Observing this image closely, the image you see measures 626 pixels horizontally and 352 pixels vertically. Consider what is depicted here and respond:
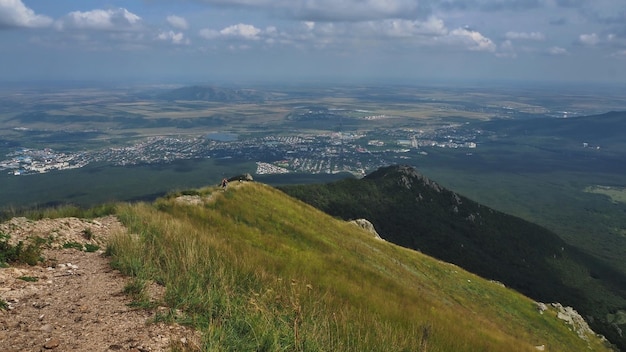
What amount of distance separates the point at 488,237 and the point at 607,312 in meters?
24.8

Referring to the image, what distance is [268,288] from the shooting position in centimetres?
970

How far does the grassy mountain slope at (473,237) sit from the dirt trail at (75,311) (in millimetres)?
64260

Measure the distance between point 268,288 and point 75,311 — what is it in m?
3.98

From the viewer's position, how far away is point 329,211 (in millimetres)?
75062

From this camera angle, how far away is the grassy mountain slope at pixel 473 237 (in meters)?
72.4

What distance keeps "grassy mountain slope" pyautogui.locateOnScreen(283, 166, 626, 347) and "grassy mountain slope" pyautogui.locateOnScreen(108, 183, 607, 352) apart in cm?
4938

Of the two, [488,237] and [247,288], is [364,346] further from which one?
[488,237]

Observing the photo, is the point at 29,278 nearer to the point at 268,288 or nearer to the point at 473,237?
the point at 268,288

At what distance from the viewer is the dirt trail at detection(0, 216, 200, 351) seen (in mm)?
6727

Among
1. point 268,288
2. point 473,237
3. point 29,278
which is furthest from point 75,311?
point 473,237

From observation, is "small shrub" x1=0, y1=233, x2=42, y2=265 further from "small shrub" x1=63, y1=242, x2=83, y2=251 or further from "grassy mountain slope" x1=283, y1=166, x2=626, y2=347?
"grassy mountain slope" x1=283, y1=166, x2=626, y2=347

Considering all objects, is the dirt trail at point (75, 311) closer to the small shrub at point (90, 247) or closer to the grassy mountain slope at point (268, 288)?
the small shrub at point (90, 247)

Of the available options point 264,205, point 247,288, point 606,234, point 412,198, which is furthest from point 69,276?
point 606,234

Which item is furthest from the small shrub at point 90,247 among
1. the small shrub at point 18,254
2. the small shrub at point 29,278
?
the small shrub at point 29,278
